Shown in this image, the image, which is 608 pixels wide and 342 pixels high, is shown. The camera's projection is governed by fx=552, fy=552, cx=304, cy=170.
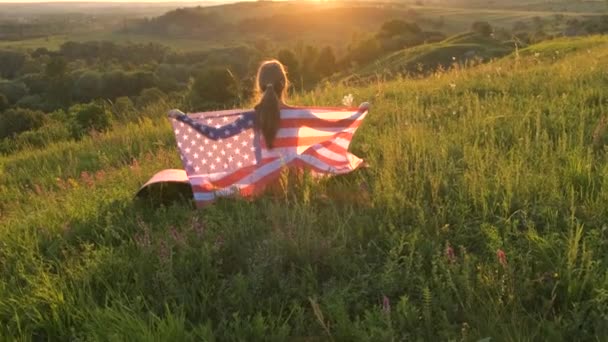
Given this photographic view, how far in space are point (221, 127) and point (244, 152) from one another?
1.00 feet

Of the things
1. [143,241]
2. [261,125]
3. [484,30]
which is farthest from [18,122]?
[484,30]

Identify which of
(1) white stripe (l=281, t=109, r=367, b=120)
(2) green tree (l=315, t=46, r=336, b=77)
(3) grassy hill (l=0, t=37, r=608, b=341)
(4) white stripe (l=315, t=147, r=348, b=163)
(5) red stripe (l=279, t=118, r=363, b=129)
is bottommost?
(2) green tree (l=315, t=46, r=336, b=77)

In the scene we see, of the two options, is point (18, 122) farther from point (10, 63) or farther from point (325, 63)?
point (10, 63)

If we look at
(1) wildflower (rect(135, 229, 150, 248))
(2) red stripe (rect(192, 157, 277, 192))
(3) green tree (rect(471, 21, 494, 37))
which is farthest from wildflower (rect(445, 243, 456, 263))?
(3) green tree (rect(471, 21, 494, 37))

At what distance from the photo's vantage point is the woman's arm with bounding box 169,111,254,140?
4945 mm

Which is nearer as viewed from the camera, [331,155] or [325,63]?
[331,155]

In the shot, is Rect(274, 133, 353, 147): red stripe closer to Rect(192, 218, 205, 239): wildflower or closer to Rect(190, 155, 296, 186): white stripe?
Rect(190, 155, 296, 186): white stripe

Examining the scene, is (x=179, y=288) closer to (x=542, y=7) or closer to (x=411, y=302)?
(x=411, y=302)

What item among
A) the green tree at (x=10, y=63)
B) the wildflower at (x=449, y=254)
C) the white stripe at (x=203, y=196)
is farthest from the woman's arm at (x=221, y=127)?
the green tree at (x=10, y=63)

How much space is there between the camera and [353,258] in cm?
340

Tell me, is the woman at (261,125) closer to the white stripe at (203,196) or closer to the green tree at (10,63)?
the white stripe at (203,196)

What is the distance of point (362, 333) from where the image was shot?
2.63 m

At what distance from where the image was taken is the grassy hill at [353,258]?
277 cm

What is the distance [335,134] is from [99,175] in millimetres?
2698
